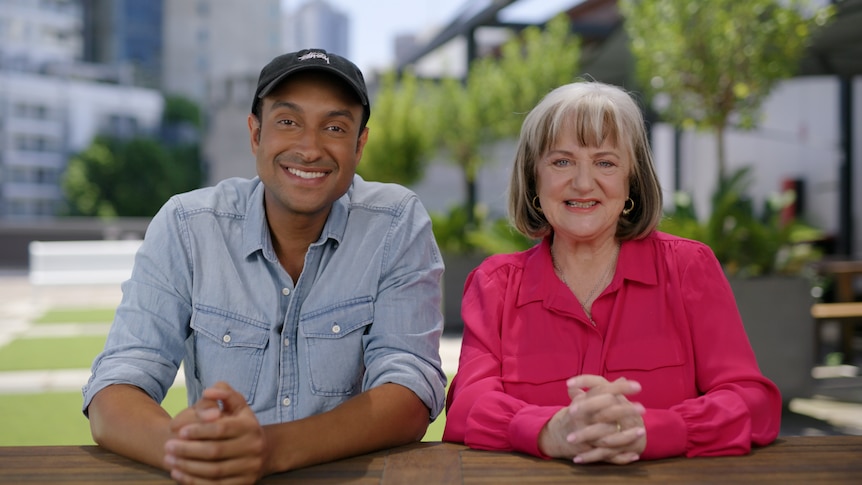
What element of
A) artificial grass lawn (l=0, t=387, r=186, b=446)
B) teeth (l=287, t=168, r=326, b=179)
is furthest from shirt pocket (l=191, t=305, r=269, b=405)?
artificial grass lawn (l=0, t=387, r=186, b=446)

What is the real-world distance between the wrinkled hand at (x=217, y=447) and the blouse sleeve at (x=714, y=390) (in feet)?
2.39

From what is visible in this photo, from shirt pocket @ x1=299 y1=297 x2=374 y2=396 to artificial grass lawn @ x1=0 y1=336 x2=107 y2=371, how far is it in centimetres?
561

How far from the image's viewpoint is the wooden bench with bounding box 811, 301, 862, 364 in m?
6.22

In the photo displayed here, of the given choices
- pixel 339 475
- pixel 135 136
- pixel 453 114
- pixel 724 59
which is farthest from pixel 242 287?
pixel 135 136

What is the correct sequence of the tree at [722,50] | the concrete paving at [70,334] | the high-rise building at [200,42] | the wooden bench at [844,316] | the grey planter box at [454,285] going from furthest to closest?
the high-rise building at [200,42], the grey planter box at [454,285], the tree at [722,50], the wooden bench at [844,316], the concrete paving at [70,334]

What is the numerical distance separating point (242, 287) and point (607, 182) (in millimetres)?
880

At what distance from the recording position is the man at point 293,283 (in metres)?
1.95

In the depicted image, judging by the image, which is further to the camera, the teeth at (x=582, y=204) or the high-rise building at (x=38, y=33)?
the high-rise building at (x=38, y=33)

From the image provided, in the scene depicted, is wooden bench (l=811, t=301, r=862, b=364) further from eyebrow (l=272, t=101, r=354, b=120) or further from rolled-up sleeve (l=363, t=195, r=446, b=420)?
eyebrow (l=272, t=101, r=354, b=120)

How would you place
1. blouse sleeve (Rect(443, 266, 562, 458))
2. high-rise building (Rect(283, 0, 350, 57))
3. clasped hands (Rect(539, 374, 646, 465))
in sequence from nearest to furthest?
clasped hands (Rect(539, 374, 646, 465)), blouse sleeve (Rect(443, 266, 562, 458)), high-rise building (Rect(283, 0, 350, 57))

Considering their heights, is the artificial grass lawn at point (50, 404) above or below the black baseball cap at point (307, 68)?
below

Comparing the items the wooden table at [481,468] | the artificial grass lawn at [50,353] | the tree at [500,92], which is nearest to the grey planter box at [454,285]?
the tree at [500,92]

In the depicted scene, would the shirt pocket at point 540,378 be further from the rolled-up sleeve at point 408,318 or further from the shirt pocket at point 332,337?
the shirt pocket at point 332,337

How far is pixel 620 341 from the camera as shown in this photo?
1.95 meters
